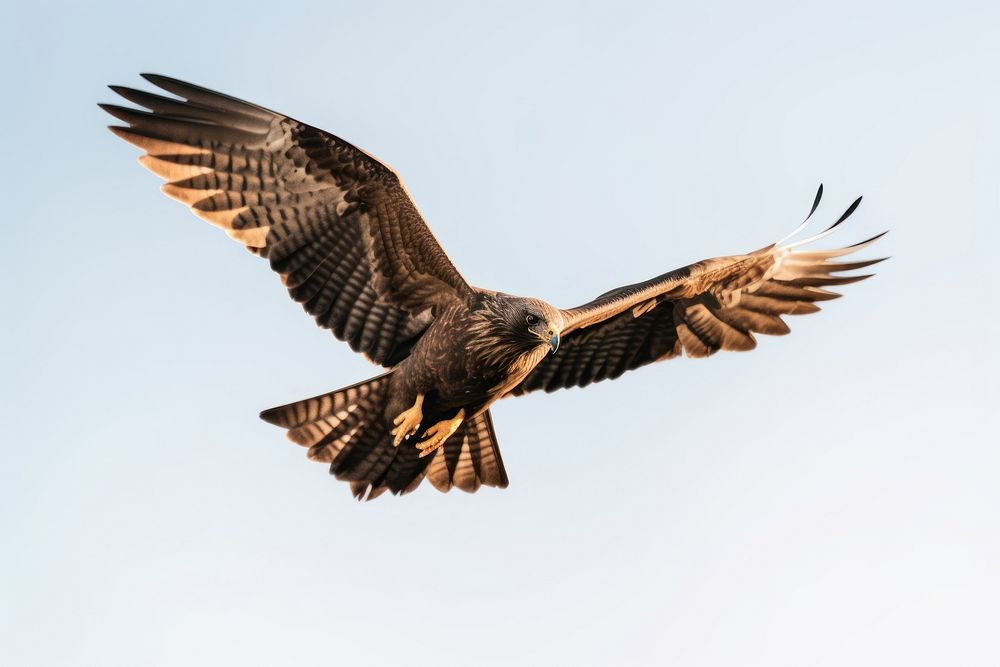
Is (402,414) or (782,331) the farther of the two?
(782,331)

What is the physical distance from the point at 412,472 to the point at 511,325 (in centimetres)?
173

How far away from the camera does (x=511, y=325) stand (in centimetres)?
967

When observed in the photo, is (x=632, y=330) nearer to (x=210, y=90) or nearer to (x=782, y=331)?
(x=782, y=331)

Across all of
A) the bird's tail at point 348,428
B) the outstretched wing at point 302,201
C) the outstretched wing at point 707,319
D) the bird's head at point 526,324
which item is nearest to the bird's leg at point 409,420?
the bird's tail at point 348,428

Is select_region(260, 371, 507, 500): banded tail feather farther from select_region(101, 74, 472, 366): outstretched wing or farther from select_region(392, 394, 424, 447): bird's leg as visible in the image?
select_region(101, 74, 472, 366): outstretched wing

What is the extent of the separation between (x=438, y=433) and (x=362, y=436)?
2.02ft

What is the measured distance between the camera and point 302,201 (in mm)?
10188

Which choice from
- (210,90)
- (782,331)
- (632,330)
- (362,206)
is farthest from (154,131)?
(782,331)

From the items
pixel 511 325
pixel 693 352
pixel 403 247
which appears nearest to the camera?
pixel 511 325

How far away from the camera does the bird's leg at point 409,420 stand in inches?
398

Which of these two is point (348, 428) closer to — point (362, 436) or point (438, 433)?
point (362, 436)

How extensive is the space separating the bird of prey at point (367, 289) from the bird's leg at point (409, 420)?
0.01m

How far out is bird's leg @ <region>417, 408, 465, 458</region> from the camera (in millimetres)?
10297

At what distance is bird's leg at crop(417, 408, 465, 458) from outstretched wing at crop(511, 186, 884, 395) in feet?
3.86
